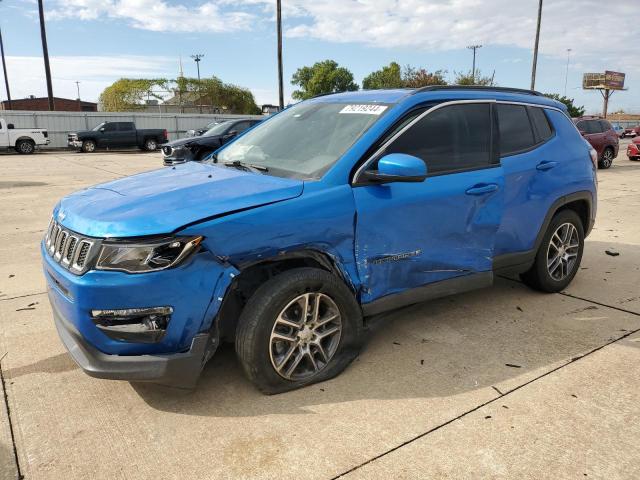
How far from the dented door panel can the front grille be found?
1487 mm

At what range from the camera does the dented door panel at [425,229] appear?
316 centimetres

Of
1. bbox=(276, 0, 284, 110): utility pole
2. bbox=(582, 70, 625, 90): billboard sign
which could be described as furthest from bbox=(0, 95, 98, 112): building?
bbox=(582, 70, 625, 90): billboard sign

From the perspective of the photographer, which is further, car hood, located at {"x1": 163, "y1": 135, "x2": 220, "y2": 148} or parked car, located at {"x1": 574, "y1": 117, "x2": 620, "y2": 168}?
parked car, located at {"x1": 574, "y1": 117, "x2": 620, "y2": 168}

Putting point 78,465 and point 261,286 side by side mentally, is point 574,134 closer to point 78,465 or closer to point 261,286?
point 261,286

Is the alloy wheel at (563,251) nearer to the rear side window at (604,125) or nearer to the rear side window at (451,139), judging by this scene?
the rear side window at (451,139)

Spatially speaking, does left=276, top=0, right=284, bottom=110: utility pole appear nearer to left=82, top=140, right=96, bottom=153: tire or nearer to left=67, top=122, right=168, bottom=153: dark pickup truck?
left=67, top=122, right=168, bottom=153: dark pickup truck

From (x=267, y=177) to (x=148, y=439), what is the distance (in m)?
1.62

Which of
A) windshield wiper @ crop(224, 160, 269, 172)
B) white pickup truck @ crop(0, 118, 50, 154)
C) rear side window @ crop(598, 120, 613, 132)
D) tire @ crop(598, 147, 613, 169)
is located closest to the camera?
windshield wiper @ crop(224, 160, 269, 172)

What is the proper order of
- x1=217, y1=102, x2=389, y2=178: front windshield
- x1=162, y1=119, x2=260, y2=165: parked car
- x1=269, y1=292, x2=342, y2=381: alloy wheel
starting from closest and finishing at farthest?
x1=269, y1=292, x2=342, y2=381: alloy wheel
x1=217, y1=102, x2=389, y2=178: front windshield
x1=162, y1=119, x2=260, y2=165: parked car

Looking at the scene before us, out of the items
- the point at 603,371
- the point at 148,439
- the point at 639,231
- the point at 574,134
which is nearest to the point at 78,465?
the point at 148,439

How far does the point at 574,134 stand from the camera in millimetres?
4746

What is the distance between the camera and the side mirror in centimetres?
303

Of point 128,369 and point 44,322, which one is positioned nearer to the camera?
point 128,369

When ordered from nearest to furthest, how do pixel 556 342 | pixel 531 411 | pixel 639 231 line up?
pixel 531 411, pixel 556 342, pixel 639 231
